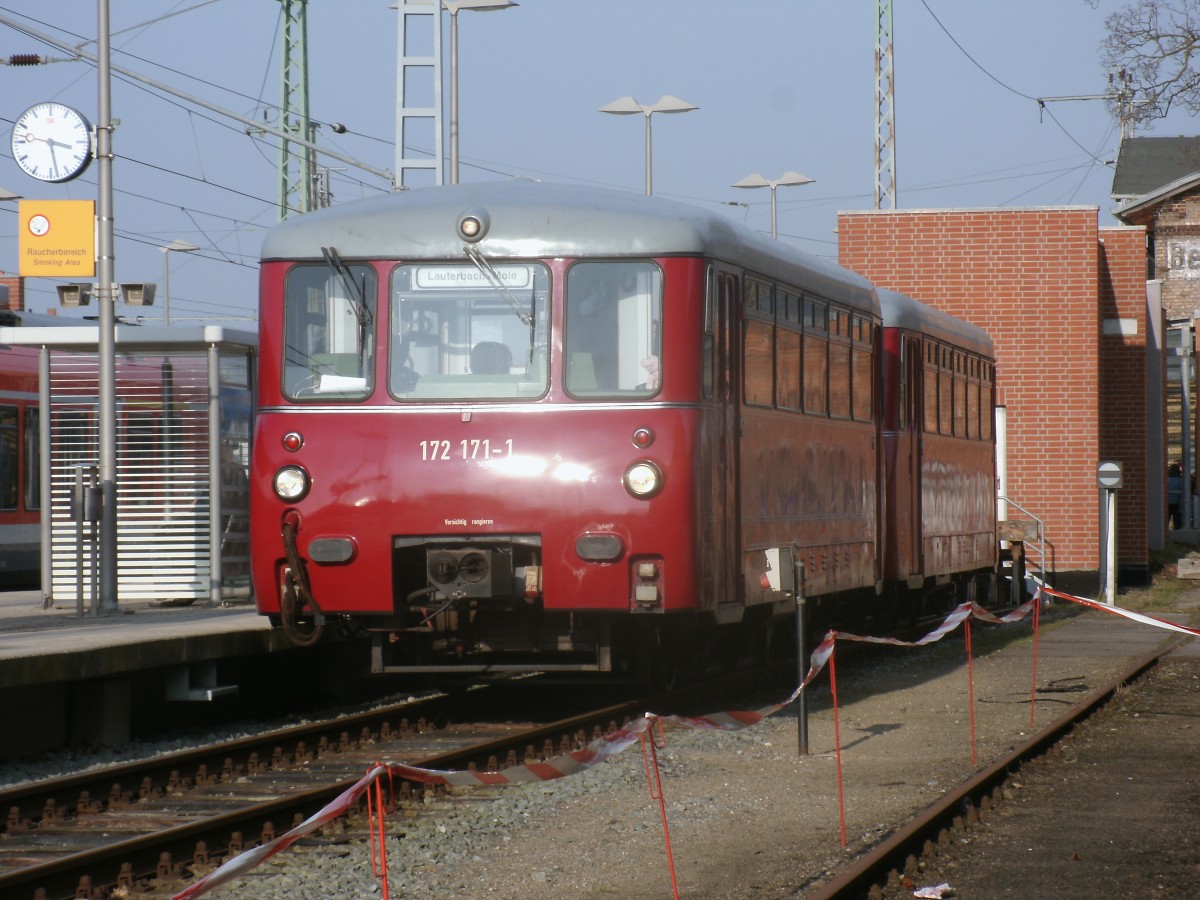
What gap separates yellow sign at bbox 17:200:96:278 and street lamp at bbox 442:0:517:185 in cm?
865

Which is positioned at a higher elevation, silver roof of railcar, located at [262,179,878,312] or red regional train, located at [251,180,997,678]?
silver roof of railcar, located at [262,179,878,312]

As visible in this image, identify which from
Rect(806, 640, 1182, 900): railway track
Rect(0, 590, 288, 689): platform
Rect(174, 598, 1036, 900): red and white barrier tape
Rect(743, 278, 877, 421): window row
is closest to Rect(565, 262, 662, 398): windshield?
Rect(743, 278, 877, 421): window row

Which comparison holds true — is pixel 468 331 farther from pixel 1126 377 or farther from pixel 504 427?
pixel 1126 377

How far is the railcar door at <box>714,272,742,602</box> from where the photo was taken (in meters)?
11.1

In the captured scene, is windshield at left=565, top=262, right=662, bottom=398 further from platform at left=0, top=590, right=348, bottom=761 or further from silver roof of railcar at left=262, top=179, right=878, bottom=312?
platform at left=0, top=590, right=348, bottom=761

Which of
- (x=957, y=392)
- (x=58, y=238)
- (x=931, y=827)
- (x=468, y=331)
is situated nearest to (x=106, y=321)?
(x=58, y=238)

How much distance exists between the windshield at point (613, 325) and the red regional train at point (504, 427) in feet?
0.04

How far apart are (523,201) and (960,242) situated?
18663 mm

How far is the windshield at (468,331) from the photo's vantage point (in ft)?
35.1

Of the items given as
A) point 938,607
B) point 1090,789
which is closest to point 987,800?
point 1090,789

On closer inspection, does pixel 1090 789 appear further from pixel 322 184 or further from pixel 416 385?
pixel 322 184

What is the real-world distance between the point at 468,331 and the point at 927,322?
319 inches

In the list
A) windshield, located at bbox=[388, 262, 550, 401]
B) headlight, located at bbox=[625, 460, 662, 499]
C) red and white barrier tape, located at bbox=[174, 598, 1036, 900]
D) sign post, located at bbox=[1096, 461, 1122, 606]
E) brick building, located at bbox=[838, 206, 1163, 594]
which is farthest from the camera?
brick building, located at bbox=[838, 206, 1163, 594]

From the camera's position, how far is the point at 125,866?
283 inches
